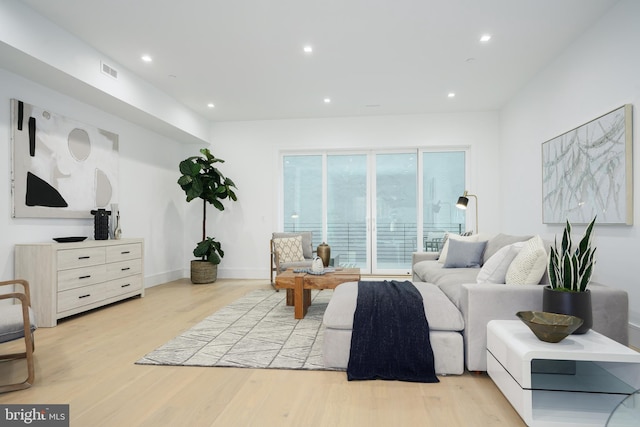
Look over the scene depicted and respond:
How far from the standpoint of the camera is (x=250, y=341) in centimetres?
306

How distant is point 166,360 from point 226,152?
4597 millimetres

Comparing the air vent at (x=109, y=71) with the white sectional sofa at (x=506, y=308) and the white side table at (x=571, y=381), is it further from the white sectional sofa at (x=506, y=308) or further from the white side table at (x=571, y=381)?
the white side table at (x=571, y=381)

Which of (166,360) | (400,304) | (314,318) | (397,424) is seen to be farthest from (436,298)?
(166,360)

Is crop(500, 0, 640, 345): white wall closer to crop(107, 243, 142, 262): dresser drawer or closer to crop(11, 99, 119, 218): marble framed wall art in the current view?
crop(107, 243, 142, 262): dresser drawer

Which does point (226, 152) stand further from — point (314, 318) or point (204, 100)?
point (314, 318)

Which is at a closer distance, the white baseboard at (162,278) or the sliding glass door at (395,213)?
the white baseboard at (162,278)

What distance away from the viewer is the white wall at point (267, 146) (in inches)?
246

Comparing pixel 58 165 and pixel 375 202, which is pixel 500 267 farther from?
pixel 58 165

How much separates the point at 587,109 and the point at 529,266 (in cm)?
205

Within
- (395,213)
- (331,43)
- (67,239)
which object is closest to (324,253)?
(395,213)

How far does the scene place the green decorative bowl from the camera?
5.87ft

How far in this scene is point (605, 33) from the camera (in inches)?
129

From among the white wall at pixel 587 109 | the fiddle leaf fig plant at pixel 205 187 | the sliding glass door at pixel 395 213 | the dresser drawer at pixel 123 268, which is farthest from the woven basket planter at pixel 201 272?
the white wall at pixel 587 109

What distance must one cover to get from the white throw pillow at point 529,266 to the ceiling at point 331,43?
206 centimetres
